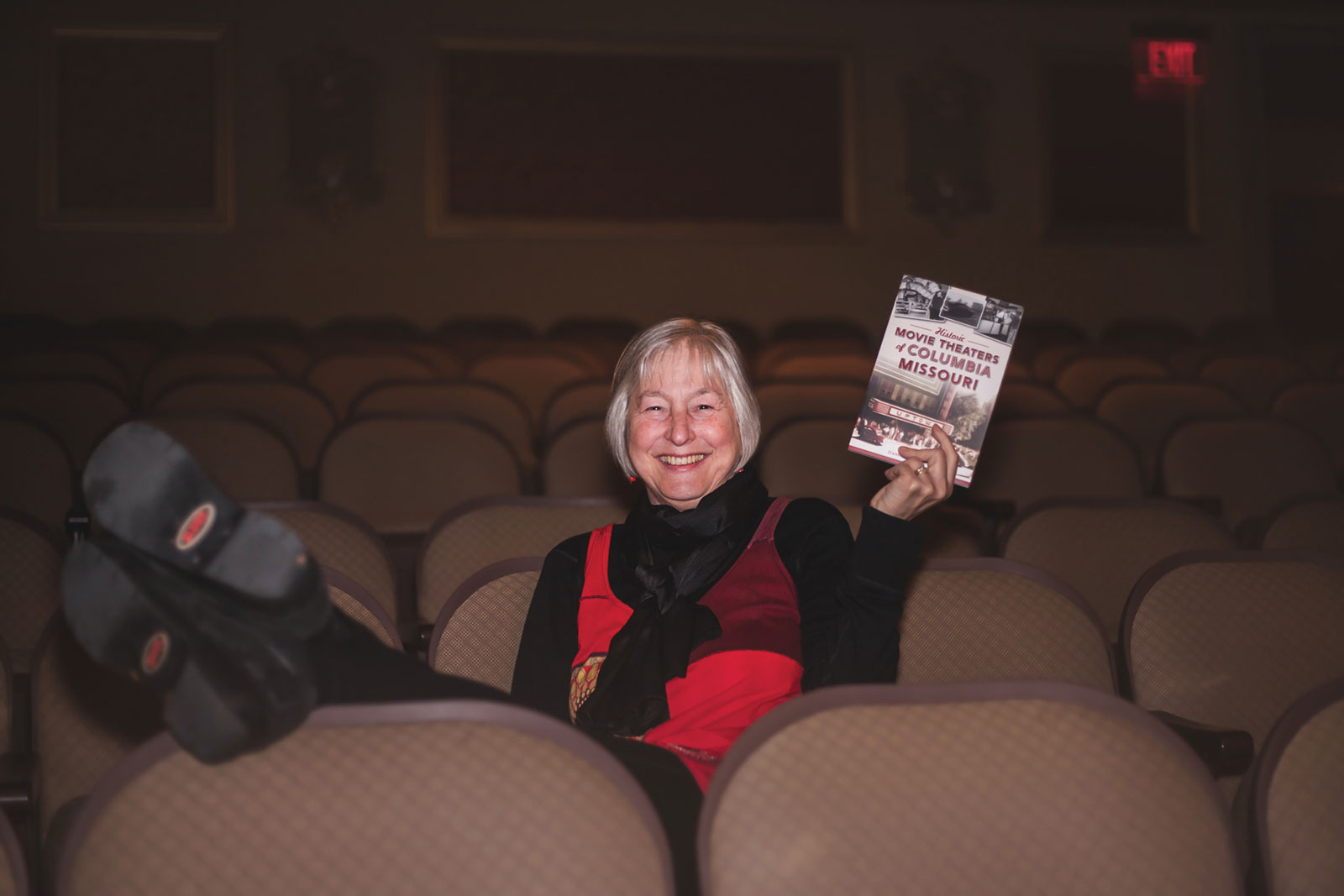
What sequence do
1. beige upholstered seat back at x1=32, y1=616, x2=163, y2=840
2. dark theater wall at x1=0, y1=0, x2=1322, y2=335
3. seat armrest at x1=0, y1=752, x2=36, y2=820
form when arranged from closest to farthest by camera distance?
seat armrest at x1=0, y1=752, x2=36, y2=820, beige upholstered seat back at x1=32, y1=616, x2=163, y2=840, dark theater wall at x1=0, y1=0, x2=1322, y2=335

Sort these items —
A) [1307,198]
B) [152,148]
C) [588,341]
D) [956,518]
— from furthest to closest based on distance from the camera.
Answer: [1307,198] → [152,148] → [588,341] → [956,518]

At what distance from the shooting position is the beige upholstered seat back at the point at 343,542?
79.7 inches

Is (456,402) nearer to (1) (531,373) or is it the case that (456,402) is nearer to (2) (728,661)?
(1) (531,373)

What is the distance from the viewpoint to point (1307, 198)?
911 centimetres

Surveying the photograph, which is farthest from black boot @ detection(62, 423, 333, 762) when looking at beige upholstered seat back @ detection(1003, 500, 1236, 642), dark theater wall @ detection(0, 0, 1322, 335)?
dark theater wall @ detection(0, 0, 1322, 335)

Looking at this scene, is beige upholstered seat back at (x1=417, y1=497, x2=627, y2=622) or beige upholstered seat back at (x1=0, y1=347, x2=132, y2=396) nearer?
beige upholstered seat back at (x1=417, y1=497, x2=627, y2=622)

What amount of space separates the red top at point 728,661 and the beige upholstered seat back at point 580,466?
1.61 m

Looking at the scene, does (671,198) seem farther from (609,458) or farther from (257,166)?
(609,458)

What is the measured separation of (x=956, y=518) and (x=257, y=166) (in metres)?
6.76

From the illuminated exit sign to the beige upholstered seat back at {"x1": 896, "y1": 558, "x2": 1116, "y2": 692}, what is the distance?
25.2 ft

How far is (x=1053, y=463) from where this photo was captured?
126 inches

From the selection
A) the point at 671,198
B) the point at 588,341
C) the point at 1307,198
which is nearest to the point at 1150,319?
the point at 1307,198

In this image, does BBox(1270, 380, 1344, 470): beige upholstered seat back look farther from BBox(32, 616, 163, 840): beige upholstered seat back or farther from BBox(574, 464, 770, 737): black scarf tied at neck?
BBox(32, 616, 163, 840): beige upholstered seat back

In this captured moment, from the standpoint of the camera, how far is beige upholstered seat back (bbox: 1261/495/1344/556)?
2324 mm
